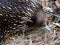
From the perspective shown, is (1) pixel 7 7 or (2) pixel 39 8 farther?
(2) pixel 39 8

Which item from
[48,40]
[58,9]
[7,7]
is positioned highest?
[7,7]

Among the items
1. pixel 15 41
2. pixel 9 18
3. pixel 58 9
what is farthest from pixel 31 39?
Answer: pixel 58 9

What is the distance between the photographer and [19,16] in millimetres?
2529

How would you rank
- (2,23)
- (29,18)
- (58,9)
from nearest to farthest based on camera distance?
(2,23) → (29,18) → (58,9)

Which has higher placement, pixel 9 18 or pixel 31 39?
pixel 9 18

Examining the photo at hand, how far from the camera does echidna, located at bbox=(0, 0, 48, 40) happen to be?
2.44 metres

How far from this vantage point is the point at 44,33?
2.61 m

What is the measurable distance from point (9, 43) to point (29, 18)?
0.36m

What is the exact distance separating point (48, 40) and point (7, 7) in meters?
0.56

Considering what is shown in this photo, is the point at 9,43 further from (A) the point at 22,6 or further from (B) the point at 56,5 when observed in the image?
(B) the point at 56,5

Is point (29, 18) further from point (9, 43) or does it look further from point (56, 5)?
point (56, 5)

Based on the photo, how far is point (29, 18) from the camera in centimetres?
257

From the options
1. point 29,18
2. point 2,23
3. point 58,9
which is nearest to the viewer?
point 2,23

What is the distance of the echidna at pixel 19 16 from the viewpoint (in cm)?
244
